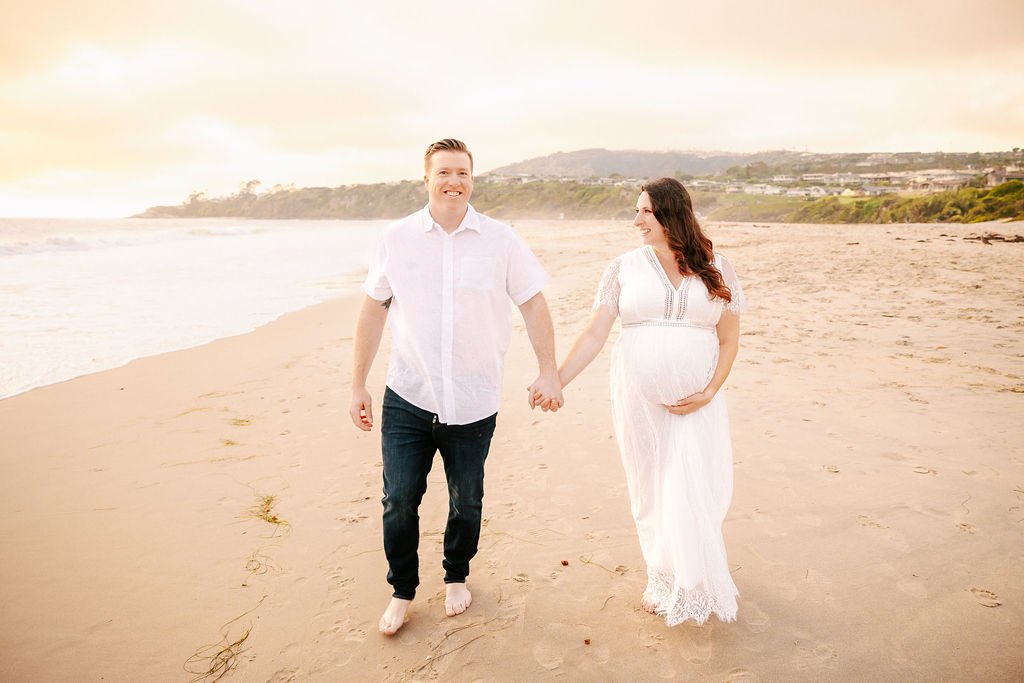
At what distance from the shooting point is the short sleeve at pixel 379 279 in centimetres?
262

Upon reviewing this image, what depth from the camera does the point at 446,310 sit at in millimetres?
2527

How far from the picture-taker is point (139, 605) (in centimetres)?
296

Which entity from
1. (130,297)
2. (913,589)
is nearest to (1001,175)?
(913,589)

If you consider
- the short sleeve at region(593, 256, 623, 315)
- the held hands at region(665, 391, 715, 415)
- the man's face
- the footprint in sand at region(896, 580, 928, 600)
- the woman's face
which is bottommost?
the footprint in sand at region(896, 580, 928, 600)

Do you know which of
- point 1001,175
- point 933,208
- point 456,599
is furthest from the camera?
point 1001,175

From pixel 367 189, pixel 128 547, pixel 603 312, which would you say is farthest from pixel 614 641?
pixel 367 189

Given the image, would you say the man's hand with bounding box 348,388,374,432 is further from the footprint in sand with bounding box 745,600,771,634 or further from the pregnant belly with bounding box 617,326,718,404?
the footprint in sand with bounding box 745,600,771,634

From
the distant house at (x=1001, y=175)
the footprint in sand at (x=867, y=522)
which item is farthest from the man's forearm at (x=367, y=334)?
the distant house at (x=1001, y=175)

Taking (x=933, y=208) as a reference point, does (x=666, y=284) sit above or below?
below

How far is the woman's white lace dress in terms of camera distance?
2.63 meters

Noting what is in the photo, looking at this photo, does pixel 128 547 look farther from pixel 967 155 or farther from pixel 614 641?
pixel 967 155

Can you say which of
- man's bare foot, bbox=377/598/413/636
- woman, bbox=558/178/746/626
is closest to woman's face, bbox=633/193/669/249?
woman, bbox=558/178/746/626

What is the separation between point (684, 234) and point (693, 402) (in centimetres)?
76

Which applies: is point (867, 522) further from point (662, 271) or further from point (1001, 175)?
point (1001, 175)
